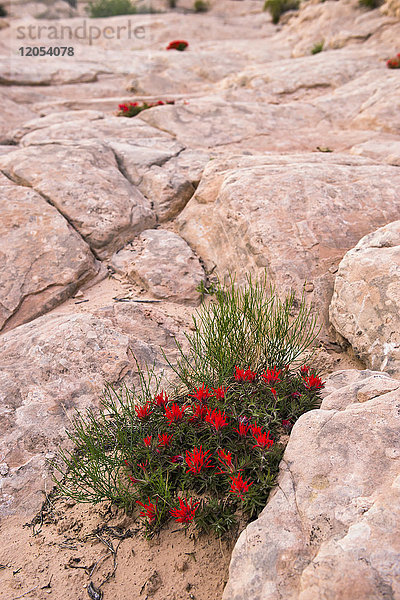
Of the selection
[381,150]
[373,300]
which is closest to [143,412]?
[373,300]

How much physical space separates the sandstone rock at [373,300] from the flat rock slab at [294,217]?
0.39 meters

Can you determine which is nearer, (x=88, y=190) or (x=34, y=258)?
(x=34, y=258)

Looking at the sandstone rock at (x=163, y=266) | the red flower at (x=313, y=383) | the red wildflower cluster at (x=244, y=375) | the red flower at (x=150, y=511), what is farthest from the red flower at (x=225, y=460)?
the sandstone rock at (x=163, y=266)

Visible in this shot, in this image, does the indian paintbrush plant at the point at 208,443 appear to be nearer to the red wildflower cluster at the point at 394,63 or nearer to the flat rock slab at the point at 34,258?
the flat rock slab at the point at 34,258

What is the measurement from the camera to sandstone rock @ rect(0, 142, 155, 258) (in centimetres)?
573

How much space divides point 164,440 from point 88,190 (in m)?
4.45

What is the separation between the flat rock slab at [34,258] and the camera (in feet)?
15.5

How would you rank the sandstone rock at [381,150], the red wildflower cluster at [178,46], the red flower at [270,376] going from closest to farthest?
the red flower at [270,376]
the sandstone rock at [381,150]
the red wildflower cluster at [178,46]

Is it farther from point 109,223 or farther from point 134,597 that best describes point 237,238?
point 134,597

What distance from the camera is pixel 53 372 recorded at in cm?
370

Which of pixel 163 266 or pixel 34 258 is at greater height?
pixel 34 258

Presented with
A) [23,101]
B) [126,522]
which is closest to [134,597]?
[126,522]

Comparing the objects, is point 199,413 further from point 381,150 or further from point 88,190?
point 381,150

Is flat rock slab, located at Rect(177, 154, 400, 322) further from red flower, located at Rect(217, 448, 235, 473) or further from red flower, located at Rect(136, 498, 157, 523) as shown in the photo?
red flower, located at Rect(136, 498, 157, 523)
